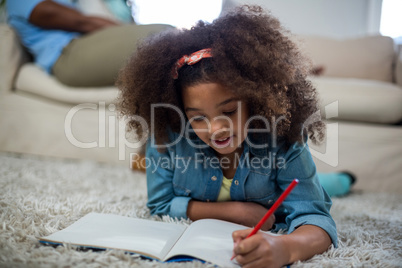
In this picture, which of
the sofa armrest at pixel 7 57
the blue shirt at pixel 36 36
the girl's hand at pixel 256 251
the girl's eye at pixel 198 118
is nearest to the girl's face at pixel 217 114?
the girl's eye at pixel 198 118

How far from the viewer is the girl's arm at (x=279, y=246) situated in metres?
0.47

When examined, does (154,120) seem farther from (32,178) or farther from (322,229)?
(32,178)

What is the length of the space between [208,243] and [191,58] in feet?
1.12

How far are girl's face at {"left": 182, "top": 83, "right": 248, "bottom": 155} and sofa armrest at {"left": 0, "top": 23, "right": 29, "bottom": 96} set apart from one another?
1251 millimetres

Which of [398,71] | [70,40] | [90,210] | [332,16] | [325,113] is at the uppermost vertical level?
[332,16]

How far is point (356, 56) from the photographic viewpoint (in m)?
1.75

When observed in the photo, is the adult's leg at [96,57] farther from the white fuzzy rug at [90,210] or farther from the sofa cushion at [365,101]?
the sofa cushion at [365,101]

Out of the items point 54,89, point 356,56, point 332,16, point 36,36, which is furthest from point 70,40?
point 332,16

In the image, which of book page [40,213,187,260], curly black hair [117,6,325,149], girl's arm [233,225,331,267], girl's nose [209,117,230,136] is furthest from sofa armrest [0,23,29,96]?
girl's arm [233,225,331,267]

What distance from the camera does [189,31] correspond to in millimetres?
712

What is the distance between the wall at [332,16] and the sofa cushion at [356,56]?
1014 millimetres

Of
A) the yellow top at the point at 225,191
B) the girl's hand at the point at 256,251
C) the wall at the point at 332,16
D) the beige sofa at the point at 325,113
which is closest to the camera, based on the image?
the girl's hand at the point at 256,251

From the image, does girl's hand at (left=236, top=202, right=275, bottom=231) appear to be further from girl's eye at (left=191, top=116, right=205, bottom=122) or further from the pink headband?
the pink headband

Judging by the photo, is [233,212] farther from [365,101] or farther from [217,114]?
[365,101]
